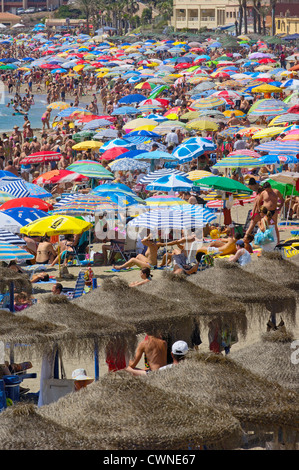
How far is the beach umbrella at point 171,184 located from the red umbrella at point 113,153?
170 inches

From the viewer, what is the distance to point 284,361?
238 inches

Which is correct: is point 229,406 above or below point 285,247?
above

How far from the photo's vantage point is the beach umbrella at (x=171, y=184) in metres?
15.0

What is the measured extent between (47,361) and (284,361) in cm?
243

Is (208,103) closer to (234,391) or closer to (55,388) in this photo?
(55,388)

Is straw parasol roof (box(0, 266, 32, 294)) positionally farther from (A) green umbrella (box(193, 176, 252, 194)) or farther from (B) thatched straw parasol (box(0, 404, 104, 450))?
(A) green umbrella (box(193, 176, 252, 194))

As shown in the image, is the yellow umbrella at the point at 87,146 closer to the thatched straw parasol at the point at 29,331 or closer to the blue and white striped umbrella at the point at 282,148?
the blue and white striped umbrella at the point at 282,148

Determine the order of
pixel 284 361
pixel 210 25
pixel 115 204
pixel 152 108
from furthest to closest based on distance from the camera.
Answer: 1. pixel 210 25
2. pixel 152 108
3. pixel 115 204
4. pixel 284 361

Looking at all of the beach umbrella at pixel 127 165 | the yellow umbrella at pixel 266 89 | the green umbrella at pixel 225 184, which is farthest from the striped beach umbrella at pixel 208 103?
the green umbrella at pixel 225 184

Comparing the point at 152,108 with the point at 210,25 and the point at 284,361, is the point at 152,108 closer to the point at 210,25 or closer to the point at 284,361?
the point at 284,361

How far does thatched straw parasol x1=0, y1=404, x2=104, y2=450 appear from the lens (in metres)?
4.48

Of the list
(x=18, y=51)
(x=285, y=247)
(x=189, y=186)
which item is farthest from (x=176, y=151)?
(x=18, y=51)

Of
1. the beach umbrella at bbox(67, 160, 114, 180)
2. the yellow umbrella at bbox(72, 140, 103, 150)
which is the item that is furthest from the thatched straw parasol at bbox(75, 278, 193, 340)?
the yellow umbrella at bbox(72, 140, 103, 150)

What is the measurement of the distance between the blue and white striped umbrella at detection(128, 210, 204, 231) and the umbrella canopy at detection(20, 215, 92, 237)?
2.54 ft
